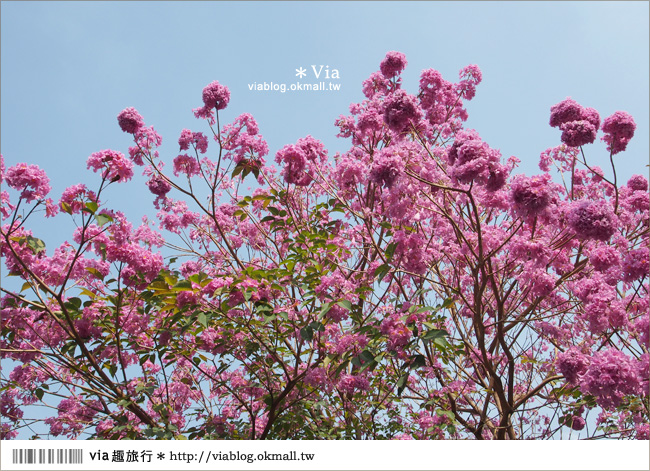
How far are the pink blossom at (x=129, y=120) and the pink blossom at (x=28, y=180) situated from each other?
114 centimetres

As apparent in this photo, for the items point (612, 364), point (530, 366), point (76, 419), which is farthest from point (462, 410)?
point (76, 419)

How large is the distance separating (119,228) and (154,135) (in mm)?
1421

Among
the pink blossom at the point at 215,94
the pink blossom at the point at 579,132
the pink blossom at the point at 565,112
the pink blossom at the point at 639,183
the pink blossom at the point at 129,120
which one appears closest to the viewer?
the pink blossom at the point at 579,132

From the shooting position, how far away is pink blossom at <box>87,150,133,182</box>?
13.5ft

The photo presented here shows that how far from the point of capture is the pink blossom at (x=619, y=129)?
4.38 m

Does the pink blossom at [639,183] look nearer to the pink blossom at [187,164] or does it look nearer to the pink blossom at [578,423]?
the pink blossom at [578,423]

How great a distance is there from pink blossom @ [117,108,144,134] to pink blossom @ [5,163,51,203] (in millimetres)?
1138

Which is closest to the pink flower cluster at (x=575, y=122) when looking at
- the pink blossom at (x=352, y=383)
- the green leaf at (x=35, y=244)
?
the pink blossom at (x=352, y=383)

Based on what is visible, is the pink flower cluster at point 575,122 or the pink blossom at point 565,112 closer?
the pink flower cluster at point 575,122

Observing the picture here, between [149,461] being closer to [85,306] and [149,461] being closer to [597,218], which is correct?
[85,306]

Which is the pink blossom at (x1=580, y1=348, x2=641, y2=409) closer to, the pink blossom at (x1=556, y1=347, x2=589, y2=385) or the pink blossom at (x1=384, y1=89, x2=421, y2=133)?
the pink blossom at (x1=556, y1=347, x2=589, y2=385)

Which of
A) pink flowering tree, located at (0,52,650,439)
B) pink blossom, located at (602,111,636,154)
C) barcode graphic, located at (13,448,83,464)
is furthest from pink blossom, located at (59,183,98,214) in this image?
pink blossom, located at (602,111,636,154)

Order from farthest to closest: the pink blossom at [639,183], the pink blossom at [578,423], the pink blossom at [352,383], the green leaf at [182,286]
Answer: the pink blossom at [578,423] < the pink blossom at [639,183] < the pink blossom at [352,383] < the green leaf at [182,286]

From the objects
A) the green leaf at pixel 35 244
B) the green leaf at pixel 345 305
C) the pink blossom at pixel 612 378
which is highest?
the green leaf at pixel 35 244
